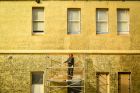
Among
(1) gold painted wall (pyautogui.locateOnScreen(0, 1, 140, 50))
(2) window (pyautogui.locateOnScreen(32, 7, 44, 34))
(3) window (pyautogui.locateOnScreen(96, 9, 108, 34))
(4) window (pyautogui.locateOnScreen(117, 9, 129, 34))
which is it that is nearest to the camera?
(1) gold painted wall (pyautogui.locateOnScreen(0, 1, 140, 50))

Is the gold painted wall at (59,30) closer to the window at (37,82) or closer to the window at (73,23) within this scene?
the window at (73,23)

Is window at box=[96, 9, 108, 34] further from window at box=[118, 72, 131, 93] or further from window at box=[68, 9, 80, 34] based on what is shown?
window at box=[118, 72, 131, 93]

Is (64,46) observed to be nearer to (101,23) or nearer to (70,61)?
(70,61)

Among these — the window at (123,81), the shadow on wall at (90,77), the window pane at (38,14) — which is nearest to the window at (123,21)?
the window at (123,81)

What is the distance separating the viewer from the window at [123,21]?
1362 inches

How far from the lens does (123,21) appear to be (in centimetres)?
3466

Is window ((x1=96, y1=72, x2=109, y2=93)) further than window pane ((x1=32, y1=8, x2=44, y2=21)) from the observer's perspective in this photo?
No

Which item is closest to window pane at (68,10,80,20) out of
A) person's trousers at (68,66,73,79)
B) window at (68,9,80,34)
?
window at (68,9,80,34)

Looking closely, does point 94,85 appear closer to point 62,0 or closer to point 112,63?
point 112,63

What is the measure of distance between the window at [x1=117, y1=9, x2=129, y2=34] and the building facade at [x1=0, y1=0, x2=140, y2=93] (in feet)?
0.93

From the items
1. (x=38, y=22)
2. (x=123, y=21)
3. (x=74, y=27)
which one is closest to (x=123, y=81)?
(x=123, y=21)

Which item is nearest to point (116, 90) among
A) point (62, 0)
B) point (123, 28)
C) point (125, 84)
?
point (125, 84)

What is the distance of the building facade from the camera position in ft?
111

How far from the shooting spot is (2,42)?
112 feet
